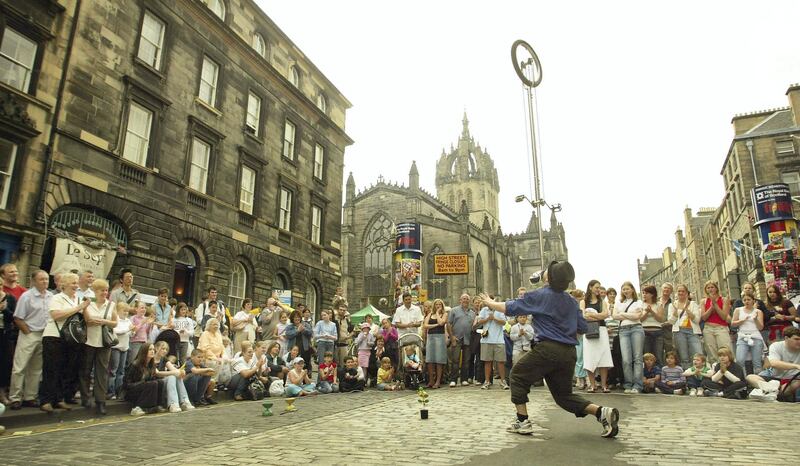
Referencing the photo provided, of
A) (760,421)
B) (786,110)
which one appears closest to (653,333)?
(760,421)

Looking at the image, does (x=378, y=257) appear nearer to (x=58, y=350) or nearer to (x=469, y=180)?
(x=469, y=180)

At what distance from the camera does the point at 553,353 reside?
518 cm

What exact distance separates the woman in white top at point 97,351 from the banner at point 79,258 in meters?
5.64

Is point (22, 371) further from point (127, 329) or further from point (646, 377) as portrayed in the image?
point (646, 377)

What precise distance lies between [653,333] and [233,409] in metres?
8.21

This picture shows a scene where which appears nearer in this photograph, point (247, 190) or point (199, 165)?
A: point (199, 165)

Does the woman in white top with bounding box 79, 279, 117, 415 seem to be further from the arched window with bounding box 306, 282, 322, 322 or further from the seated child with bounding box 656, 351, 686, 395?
the arched window with bounding box 306, 282, 322, 322

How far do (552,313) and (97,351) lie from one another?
A: 697 centimetres

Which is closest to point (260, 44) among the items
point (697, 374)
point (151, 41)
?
point (151, 41)

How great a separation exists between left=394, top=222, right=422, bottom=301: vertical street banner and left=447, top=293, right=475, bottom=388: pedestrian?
13.1 meters

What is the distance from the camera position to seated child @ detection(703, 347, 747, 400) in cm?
906

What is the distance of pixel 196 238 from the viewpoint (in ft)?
55.8

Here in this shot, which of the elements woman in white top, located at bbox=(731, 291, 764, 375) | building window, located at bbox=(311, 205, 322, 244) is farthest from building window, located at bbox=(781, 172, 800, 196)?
building window, located at bbox=(311, 205, 322, 244)

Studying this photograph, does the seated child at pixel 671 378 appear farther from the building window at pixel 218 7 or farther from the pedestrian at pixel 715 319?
the building window at pixel 218 7
